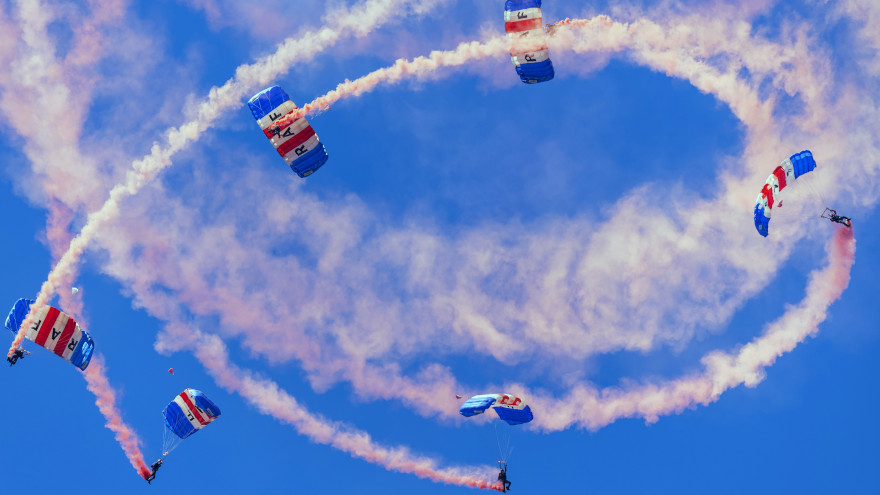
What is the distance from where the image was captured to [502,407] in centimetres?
3706

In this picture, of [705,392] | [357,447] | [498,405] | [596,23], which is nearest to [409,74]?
[596,23]

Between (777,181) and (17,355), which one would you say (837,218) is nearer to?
(777,181)

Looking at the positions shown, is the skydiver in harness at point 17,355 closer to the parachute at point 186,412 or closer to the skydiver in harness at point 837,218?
the parachute at point 186,412

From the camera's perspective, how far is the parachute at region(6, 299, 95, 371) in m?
34.9

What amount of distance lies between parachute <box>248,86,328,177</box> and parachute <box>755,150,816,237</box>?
708 inches

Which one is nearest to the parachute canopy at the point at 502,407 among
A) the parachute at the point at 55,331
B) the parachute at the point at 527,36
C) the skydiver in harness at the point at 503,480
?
the skydiver in harness at the point at 503,480

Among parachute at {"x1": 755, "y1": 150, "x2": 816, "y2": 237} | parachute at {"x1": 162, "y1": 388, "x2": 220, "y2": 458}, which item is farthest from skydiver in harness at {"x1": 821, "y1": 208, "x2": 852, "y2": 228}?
parachute at {"x1": 162, "y1": 388, "x2": 220, "y2": 458}

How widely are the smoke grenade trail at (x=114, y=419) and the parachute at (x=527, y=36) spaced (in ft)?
75.7

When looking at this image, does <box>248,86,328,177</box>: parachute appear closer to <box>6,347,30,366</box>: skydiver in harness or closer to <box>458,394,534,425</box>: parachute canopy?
<box>458,394,534,425</box>: parachute canopy

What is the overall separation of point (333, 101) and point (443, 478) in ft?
58.0

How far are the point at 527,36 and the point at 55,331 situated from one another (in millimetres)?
22266

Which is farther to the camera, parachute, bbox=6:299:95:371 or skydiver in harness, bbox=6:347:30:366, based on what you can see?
skydiver in harness, bbox=6:347:30:366

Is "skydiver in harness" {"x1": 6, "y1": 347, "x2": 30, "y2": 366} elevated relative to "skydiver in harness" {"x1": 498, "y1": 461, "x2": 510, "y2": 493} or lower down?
elevated

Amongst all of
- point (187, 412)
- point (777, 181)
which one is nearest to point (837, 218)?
point (777, 181)
